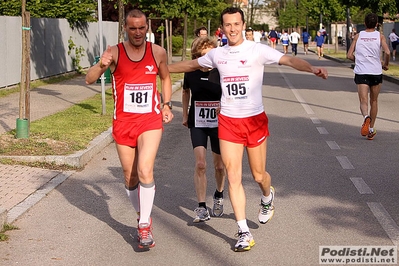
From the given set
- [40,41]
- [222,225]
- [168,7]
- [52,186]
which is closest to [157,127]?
[222,225]

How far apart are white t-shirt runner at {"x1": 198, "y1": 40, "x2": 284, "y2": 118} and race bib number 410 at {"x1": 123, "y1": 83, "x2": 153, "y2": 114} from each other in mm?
591

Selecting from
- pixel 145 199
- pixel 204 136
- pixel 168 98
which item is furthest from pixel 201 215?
pixel 168 98

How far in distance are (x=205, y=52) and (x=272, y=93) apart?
15.3 metres

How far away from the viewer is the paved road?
639 centimetres

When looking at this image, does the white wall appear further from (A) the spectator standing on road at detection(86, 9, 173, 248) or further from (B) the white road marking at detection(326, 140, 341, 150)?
(A) the spectator standing on road at detection(86, 9, 173, 248)

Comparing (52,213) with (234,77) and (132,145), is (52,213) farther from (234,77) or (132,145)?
(234,77)

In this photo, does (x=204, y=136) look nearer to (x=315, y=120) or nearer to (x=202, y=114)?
(x=202, y=114)

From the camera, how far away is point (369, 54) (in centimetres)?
1305

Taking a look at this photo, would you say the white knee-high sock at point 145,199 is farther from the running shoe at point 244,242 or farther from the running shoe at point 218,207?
the running shoe at point 218,207

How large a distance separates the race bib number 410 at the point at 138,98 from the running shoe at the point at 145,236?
92 centimetres

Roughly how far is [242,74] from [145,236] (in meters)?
1.49

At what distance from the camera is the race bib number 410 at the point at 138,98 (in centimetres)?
654

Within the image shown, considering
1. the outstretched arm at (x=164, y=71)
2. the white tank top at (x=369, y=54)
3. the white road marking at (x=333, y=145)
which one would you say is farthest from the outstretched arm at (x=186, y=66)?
the white tank top at (x=369, y=54)
